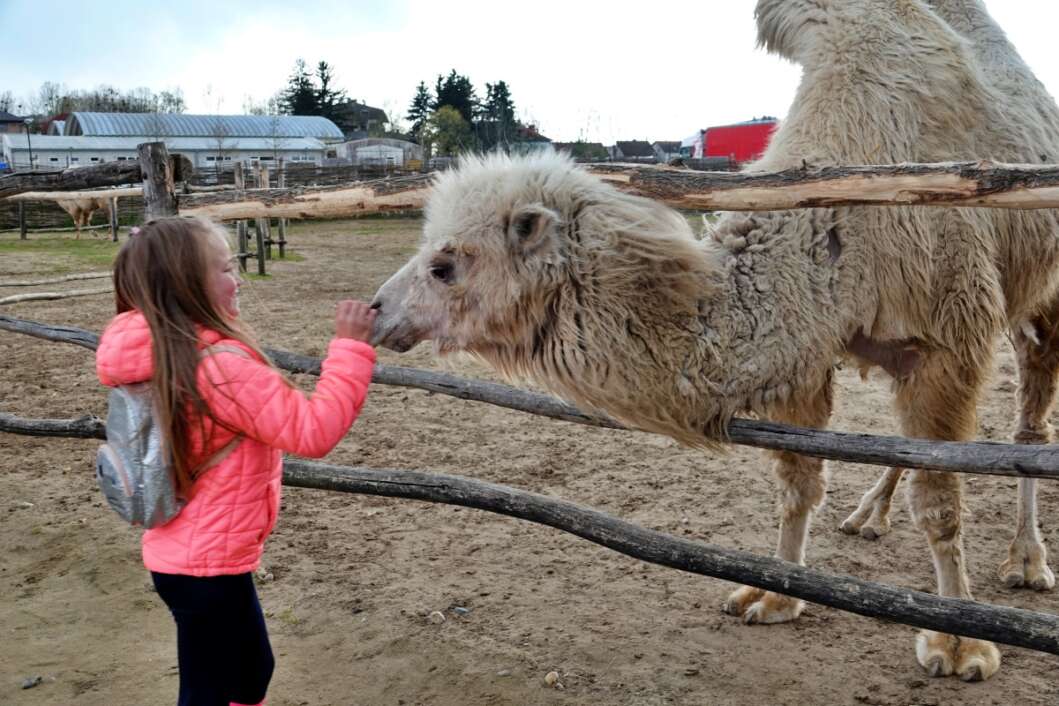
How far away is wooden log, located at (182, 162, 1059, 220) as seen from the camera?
2240 mm

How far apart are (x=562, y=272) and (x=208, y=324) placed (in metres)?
1.15

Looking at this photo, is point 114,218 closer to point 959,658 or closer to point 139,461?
point 139,461

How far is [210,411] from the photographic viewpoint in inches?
81.8

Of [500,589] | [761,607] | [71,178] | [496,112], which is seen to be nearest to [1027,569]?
[761,607]

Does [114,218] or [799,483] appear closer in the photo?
[799,483]

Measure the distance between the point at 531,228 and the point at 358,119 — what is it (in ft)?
200

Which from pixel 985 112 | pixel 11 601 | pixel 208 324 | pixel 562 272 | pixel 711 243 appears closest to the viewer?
pixel 208 324

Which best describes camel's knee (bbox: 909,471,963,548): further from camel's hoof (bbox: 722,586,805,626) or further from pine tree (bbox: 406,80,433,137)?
pine tree (bbox: 406,80,433,137)

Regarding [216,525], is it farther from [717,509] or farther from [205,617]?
[717,509]

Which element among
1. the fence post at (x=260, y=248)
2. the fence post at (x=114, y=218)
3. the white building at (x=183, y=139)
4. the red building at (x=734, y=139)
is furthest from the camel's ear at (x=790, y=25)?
the white building at (x=183, y=139)

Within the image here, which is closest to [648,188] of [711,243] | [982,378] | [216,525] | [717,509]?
[711,243]

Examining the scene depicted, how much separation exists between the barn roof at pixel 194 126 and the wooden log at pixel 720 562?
4080 centimetres

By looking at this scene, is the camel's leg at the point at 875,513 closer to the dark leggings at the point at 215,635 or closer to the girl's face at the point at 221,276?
the dark leggings at the point at 215,635

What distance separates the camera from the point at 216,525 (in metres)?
2.16
